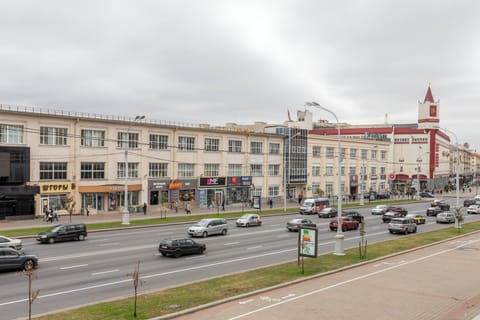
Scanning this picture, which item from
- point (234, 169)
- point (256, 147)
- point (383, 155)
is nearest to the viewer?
point (234, 169)

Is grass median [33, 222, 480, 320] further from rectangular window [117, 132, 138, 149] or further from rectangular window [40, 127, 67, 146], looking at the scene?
rectangular window [117, 132, 138, 149]

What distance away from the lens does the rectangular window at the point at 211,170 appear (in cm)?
7149

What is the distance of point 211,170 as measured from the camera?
72438mm

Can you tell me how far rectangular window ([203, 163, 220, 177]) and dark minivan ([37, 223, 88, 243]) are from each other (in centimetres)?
3517

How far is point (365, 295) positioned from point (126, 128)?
47.0 m

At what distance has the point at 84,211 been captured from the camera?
55750mm

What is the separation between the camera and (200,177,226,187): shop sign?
70000 millimetres

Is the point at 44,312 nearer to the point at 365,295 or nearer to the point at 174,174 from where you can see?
the point at 365,295

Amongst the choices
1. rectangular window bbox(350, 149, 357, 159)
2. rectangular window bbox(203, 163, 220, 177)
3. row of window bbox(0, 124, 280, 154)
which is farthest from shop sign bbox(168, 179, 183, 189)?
rectangular window bbox(350, 149, 357, 159)

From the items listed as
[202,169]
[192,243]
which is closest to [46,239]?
[192,243]

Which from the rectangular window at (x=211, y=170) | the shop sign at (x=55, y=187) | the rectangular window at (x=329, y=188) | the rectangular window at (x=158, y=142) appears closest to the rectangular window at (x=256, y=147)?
the rectangular window at (x=211, y=170)

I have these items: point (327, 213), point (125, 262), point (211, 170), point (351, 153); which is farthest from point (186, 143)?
point (351, 153)

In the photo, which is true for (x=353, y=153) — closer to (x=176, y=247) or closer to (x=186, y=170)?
(x=186, y=170)

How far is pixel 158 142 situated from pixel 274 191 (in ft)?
87.6
